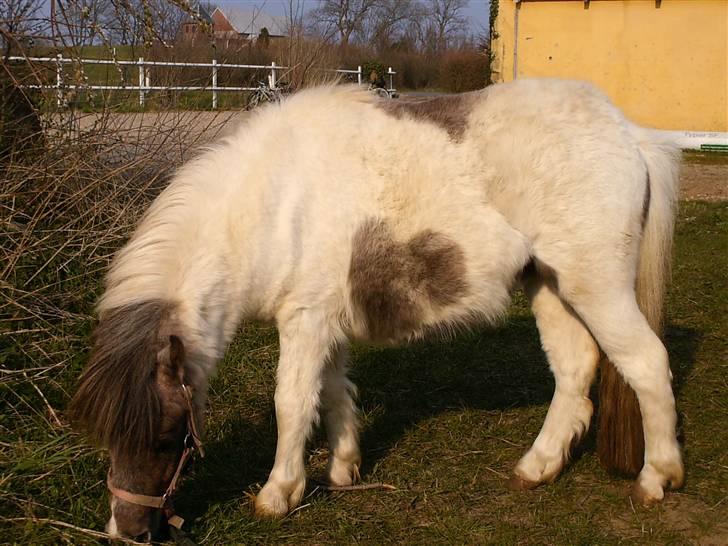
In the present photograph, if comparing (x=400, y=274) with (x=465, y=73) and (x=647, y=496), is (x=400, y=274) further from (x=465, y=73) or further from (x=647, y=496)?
(x=465, y=73)

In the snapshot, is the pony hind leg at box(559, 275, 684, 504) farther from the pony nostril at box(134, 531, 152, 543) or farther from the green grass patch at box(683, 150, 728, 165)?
the green grass patch at box(683, 150, 728, 165)

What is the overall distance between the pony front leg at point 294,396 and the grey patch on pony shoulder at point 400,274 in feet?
0.85

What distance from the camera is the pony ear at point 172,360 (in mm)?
3172

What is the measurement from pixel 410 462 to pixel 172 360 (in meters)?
1.75

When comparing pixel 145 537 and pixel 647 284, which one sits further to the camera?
pixel 647 284

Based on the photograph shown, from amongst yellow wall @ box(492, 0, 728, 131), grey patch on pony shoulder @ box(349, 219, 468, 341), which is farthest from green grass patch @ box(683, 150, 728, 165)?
grey patch on pony shoulder @ box(349, 219, 468, 341)

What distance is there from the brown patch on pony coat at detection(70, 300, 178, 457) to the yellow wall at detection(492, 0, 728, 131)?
18.2 meters

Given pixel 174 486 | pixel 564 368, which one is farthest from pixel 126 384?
pixel 564 368

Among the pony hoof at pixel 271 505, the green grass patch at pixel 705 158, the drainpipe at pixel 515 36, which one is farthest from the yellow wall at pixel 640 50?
the pony hoof at pixel 271 505

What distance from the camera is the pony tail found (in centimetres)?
404

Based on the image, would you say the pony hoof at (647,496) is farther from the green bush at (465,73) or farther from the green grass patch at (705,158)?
the green bush at (465,73)

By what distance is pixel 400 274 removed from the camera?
150 inches

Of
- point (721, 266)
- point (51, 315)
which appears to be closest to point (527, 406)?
point (51, 315)

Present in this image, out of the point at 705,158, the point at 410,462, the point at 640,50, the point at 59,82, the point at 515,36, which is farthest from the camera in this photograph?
the point at 515,36
